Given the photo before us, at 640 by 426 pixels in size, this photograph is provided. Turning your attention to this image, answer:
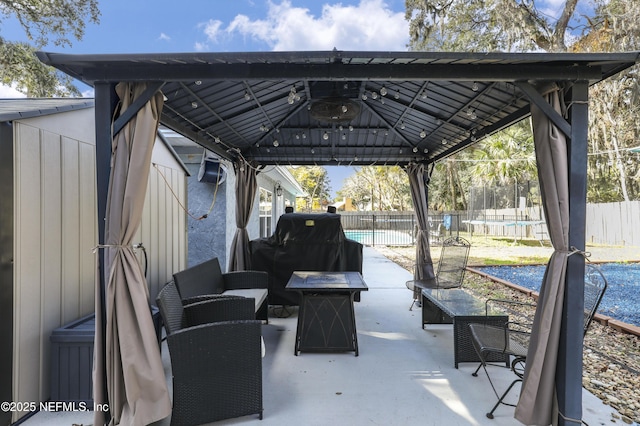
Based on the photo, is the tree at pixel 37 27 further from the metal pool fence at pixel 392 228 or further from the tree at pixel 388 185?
the tree at pixel 388 185

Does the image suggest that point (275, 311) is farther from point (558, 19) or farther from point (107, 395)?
point (558, 19)

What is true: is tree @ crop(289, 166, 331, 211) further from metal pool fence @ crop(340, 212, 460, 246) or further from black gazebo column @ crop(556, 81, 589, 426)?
black gazebo column @ crop(556, 81, 589, 426)

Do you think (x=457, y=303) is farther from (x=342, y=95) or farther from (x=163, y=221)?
(x=163, y=221)

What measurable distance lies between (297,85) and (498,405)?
13.1 feet

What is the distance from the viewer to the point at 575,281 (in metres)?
2.61

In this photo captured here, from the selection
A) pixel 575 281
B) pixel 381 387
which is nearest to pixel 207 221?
pixel 381 387

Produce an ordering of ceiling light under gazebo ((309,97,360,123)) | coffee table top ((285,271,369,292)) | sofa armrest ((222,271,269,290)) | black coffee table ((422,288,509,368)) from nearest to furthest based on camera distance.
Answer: black coffee table ((422,288,509,368)) → coffee table top ((285,271,369,292)) → ceiling light under gazebo ((309,97,360,123)) → sofa armrest ((222,271,269,290))

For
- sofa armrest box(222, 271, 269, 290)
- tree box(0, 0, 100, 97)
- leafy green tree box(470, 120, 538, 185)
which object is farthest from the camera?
leafy green tree box(470, 120, 538, 185)

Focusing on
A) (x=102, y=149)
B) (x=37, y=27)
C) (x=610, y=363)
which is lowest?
(x=610, y=363)

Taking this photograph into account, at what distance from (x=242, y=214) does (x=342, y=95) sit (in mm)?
A: 2645

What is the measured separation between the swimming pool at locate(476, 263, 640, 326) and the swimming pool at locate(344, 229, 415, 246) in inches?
266

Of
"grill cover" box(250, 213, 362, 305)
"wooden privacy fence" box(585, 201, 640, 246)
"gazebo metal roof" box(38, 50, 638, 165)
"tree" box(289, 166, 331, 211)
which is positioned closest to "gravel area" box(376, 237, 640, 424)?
"gazebo metal roof" box(38, 50, 638, 165)

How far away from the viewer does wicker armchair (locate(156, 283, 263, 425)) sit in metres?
2.54

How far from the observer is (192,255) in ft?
22.2
